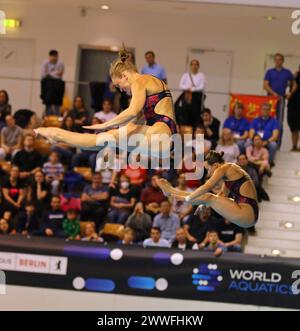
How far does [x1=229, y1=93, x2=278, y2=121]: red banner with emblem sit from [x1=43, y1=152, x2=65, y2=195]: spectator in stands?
330 cm

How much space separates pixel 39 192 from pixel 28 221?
0.60m

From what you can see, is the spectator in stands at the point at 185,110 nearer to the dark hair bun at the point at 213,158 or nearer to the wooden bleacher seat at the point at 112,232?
the wooden bleacher seat at the point at 112,232

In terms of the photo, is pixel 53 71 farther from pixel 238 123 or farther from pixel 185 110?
pixel 238 123

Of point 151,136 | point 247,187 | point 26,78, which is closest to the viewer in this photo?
point 151,136

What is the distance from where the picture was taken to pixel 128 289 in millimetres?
13836

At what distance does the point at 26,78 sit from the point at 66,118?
2828 millimetres

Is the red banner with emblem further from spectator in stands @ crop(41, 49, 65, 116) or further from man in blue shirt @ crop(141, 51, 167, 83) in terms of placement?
spectator in stands @ crop(41, 49, 65, 116)

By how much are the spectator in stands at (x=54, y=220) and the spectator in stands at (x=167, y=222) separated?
1539 millimetres

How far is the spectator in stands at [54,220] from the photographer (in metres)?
14.8

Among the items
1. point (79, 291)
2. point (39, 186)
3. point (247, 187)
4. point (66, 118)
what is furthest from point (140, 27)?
point (247, 187)

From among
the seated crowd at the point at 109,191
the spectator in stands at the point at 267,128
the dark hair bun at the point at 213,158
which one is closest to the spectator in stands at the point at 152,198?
the seated crowd at the point at 109,191

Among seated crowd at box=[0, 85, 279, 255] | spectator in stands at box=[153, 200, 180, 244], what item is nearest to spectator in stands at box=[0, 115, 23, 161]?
seated crowd at box=[0, 85, 279, 255]

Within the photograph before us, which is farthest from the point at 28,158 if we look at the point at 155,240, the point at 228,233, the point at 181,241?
the point at 228,233
